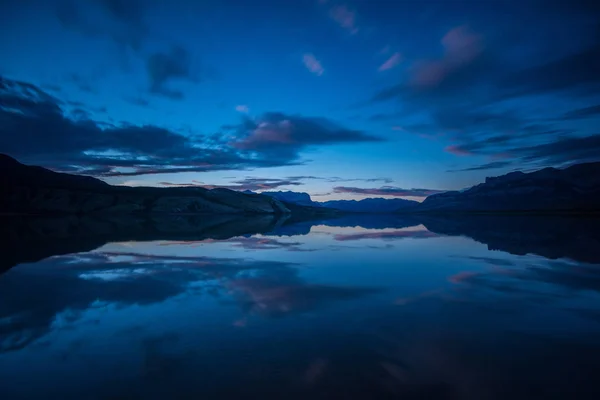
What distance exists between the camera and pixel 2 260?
1950cm

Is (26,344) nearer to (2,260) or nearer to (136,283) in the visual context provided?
→ (136,283)

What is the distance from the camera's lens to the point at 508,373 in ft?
20.9

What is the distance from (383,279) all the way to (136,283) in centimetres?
1207

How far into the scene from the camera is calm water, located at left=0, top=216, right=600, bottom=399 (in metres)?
5.99

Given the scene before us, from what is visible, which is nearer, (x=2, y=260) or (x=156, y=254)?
(x=2, y=260)

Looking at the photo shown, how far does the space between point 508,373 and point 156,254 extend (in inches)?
929

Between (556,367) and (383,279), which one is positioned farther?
(383,279)

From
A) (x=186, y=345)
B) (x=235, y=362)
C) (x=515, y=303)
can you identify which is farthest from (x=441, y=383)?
(x=515, y=303)

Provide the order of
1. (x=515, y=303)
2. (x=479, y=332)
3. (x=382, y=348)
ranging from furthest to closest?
(x=515, y=303)
(x=479, y=332)
(x=382, y=348)

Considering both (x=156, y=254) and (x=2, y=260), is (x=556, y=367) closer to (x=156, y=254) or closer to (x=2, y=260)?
(x=156, y=254)

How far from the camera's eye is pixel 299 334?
27.6ft

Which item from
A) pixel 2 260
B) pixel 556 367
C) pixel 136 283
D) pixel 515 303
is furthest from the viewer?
pixel 2 260

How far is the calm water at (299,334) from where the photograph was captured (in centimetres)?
599

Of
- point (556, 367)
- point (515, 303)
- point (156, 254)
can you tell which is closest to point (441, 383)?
point (556, 367)
